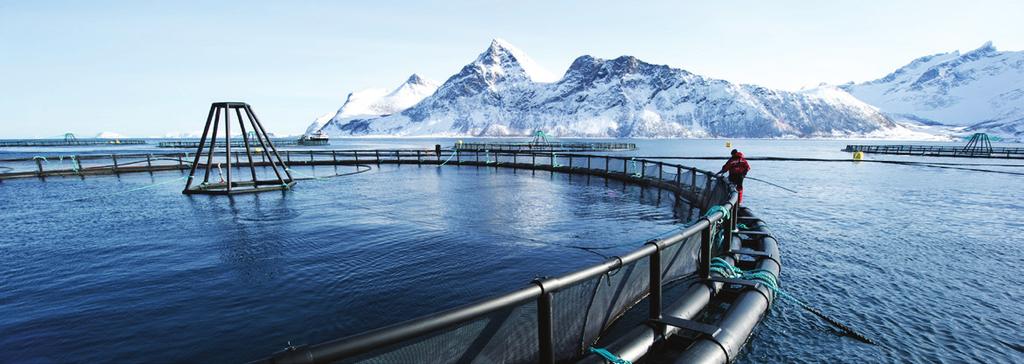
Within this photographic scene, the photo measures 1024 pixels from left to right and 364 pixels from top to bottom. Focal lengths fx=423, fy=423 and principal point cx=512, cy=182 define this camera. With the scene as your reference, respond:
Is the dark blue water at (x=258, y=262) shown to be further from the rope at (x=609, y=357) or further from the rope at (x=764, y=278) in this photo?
the rope at (x=609, y=357)

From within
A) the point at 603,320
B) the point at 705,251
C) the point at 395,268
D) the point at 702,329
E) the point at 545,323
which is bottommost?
the point at 395,268

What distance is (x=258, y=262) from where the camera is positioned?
9.63 meters

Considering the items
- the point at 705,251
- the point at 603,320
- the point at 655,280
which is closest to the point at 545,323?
→ the point at 603,320

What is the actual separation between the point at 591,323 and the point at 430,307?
343cm

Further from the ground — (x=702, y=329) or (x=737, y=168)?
(x=737, y=168)

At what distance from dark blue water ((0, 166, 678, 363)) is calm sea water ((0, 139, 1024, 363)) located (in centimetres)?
5

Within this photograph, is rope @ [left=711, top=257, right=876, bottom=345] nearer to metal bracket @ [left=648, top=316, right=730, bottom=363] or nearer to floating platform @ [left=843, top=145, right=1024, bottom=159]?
metal bracket @ [left=648, top=316, right=730, bottom=363]

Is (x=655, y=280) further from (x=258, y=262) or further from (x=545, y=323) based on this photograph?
(x=258, y=262)

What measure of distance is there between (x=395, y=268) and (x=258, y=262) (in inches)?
130

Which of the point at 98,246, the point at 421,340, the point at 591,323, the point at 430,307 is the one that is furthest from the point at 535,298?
the point at 98,246

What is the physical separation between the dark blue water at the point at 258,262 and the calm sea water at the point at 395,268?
0.16 feet

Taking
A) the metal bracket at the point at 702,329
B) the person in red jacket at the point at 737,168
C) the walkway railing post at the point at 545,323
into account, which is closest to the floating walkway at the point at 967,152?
the person in red jacket at the point at 737,168

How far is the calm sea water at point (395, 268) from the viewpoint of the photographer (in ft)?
20.4

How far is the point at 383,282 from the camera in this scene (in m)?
8.28
